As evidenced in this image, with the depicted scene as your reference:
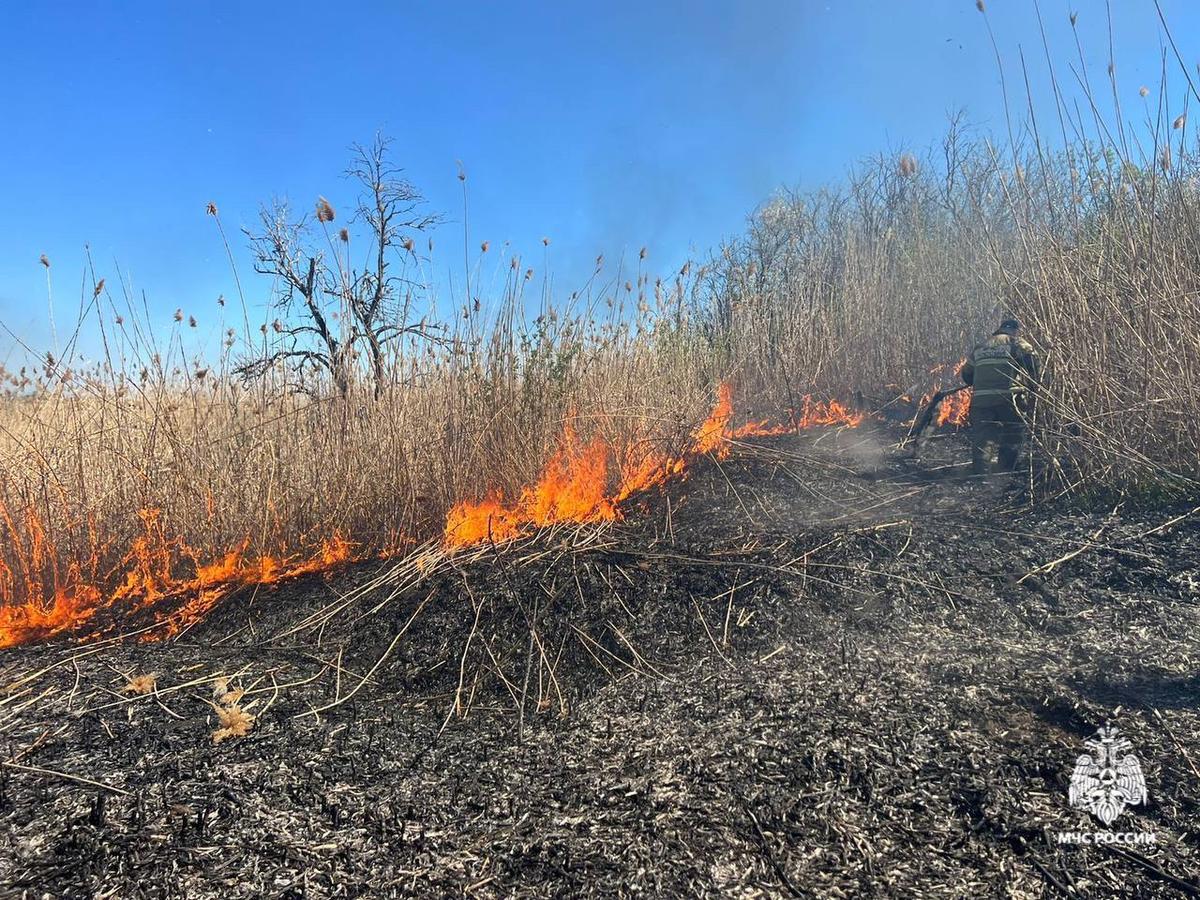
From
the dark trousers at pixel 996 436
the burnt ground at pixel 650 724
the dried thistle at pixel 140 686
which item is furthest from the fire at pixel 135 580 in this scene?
the dark trousers at pixel 996 436

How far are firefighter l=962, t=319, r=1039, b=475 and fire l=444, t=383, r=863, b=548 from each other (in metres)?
1.75

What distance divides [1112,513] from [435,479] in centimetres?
328

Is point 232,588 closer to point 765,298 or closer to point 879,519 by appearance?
point 879,519

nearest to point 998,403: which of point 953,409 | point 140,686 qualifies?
point 953,409

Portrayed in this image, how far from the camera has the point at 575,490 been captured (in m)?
3.80

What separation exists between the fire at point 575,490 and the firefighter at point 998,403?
68.9 inches

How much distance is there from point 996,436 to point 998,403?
0.30 metres

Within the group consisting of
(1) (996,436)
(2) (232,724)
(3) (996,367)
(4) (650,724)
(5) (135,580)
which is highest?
(3) (996,367)

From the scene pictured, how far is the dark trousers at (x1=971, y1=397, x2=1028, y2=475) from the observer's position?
3.92 meters

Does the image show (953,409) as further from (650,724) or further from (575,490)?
(650,724)

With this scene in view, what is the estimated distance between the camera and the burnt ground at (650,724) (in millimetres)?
1137

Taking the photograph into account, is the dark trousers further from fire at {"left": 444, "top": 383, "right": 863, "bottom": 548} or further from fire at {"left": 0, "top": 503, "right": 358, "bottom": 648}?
fire at {"left": 0, "top": 503, "right": 358, "bottom": 648}

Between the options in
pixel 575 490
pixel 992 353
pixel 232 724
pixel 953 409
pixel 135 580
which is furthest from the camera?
pixel 953 409

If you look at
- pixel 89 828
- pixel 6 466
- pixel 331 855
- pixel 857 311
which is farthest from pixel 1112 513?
pixel 6 466
